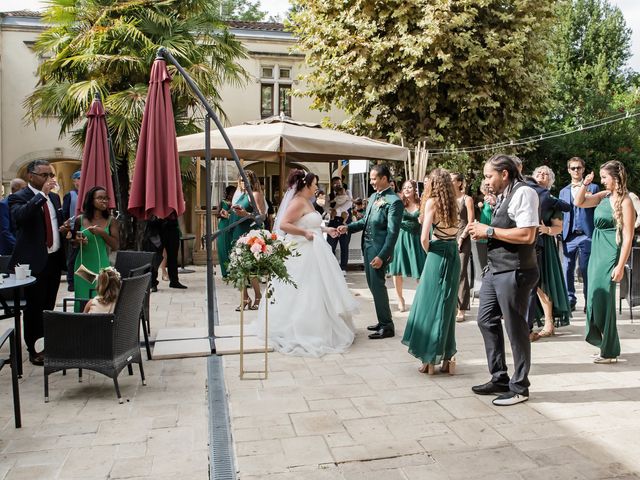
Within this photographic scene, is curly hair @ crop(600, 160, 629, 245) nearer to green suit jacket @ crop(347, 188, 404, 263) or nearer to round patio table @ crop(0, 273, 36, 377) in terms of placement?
green suit jacket @ crop(347, 188, 404, 263)

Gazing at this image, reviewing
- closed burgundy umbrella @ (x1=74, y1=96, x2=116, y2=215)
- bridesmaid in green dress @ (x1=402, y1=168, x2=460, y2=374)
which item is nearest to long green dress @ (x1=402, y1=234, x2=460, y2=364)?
bridesmaid in green dress @ (x1=402, y1=168, x2=460, y2=374)

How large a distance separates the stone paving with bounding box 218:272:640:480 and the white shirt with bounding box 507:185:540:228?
1.35 m

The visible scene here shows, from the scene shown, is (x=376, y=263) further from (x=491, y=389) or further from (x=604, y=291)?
(x=604, y=291)

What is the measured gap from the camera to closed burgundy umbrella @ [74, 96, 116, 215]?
698cm

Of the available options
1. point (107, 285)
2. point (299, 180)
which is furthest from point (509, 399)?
point (107, 285)

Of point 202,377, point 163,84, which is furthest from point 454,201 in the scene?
point 163,84

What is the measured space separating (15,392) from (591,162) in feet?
74.6

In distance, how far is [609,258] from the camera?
5.66m

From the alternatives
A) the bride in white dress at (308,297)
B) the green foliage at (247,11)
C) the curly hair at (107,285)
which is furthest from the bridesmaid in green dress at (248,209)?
the green foliage at (247,11)

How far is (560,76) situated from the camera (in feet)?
84.7

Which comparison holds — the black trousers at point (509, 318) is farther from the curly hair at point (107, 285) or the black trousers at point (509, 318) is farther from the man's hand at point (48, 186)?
the man's hand at point (48, 186)

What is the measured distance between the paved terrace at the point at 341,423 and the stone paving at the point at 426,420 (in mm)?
12

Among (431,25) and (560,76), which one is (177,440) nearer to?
(431,25)

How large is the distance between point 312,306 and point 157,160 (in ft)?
6.82
